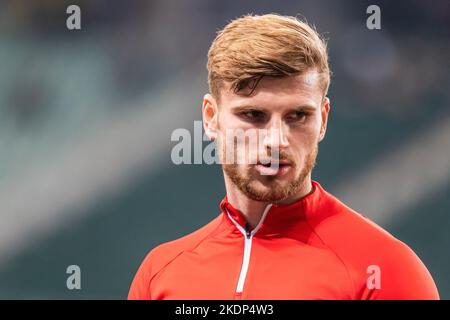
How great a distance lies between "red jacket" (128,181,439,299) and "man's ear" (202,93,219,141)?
8.6 inches

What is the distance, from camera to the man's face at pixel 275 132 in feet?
5.58

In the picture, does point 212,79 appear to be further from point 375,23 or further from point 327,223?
point 375,23

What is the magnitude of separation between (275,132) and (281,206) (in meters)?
0.23

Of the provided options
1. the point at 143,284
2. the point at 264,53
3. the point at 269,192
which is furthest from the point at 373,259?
the point at 143,284

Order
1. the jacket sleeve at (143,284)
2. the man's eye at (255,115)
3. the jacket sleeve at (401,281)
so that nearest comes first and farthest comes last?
the jacket sleeve at (401,281) → the man's eye at (255,115) → the jacket sleeve at (143,284)

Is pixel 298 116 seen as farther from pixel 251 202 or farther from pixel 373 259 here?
pixel 373 259

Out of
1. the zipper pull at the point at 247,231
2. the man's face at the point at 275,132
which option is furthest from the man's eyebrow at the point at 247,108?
the zipper pull at the point at 247,231

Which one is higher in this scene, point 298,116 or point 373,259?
point 298,116

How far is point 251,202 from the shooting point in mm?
1853

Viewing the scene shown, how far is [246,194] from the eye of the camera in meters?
1.79

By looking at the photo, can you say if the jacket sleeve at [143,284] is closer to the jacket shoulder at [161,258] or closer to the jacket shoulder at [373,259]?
the jacket shoulder at [161,258]

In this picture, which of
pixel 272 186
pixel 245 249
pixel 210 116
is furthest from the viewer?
pixel 210 116

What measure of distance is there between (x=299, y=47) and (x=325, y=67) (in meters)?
0.12

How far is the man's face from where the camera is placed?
1.70m
